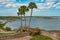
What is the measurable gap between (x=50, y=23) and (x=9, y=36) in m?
4.65

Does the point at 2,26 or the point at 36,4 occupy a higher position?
the point at 36,4

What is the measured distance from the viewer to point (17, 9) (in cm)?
1628

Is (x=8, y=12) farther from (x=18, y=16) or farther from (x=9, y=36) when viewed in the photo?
(x=9, y=36)

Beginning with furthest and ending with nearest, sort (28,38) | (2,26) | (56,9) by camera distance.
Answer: (2,26) → (56,9) → (28,38)

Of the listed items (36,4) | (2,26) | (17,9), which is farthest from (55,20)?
(2,26)

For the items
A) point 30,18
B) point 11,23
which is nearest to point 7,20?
point 11,23

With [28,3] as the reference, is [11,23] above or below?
below

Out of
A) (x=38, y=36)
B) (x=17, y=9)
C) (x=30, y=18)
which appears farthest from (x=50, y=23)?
(x=38, y=36)

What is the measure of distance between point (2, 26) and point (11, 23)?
1060mm

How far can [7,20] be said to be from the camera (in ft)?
55.8

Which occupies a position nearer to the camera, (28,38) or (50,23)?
(28,38)

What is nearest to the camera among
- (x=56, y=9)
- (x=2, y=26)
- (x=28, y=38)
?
(x=28, y=38)

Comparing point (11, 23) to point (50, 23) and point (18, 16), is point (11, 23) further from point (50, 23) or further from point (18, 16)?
point (50, 23)

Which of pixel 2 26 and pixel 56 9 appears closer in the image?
pixel 56 9
